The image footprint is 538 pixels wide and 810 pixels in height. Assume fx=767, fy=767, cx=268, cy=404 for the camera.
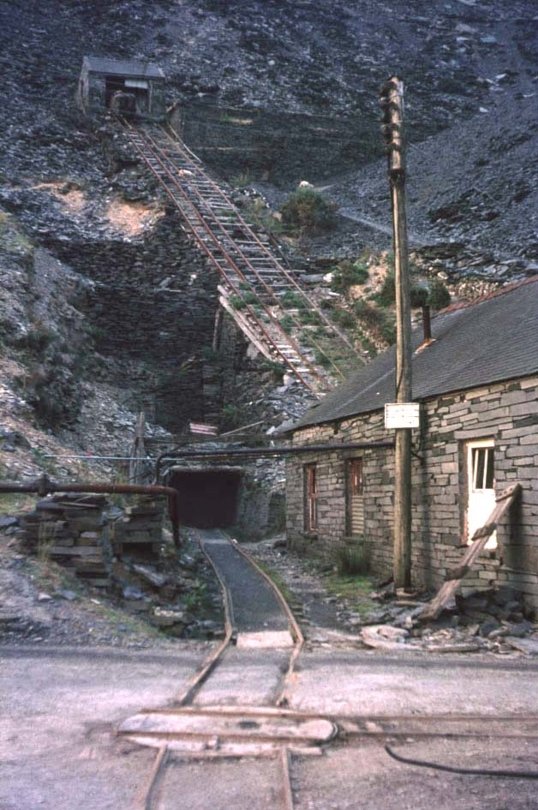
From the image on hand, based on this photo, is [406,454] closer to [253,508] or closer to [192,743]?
[192,743]

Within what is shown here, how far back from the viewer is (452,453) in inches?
436

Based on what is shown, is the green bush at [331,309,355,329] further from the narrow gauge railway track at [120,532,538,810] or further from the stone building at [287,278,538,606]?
the narrow gauge railway track at [120,532,538,810]

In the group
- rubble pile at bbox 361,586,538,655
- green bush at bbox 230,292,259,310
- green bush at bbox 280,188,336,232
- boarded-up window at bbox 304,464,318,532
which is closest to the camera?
rubble pile at bbox 361,586,538,655

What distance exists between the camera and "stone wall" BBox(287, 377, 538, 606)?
9289 millimetres

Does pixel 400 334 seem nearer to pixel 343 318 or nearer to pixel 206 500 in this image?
pixel 343 318

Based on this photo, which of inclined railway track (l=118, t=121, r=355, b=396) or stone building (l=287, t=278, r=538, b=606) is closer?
stone building (l=287, t=278, r=538, b=606)

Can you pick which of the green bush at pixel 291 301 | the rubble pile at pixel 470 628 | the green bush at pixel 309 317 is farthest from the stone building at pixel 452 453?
the green bush at pixel 291 301

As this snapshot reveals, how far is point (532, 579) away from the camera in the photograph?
29.7 feet

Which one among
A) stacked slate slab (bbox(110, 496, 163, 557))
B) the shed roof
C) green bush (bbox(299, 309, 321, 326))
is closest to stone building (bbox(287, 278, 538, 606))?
stacked slate slab (bbox(110, 496, 163, 557))

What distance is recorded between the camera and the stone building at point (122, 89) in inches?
1801

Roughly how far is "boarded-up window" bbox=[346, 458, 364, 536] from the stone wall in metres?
0.16

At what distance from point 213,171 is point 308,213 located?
9.59 meters

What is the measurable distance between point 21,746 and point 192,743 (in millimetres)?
1071

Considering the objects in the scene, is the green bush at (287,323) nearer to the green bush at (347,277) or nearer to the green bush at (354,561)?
the green bush at (347,277)
